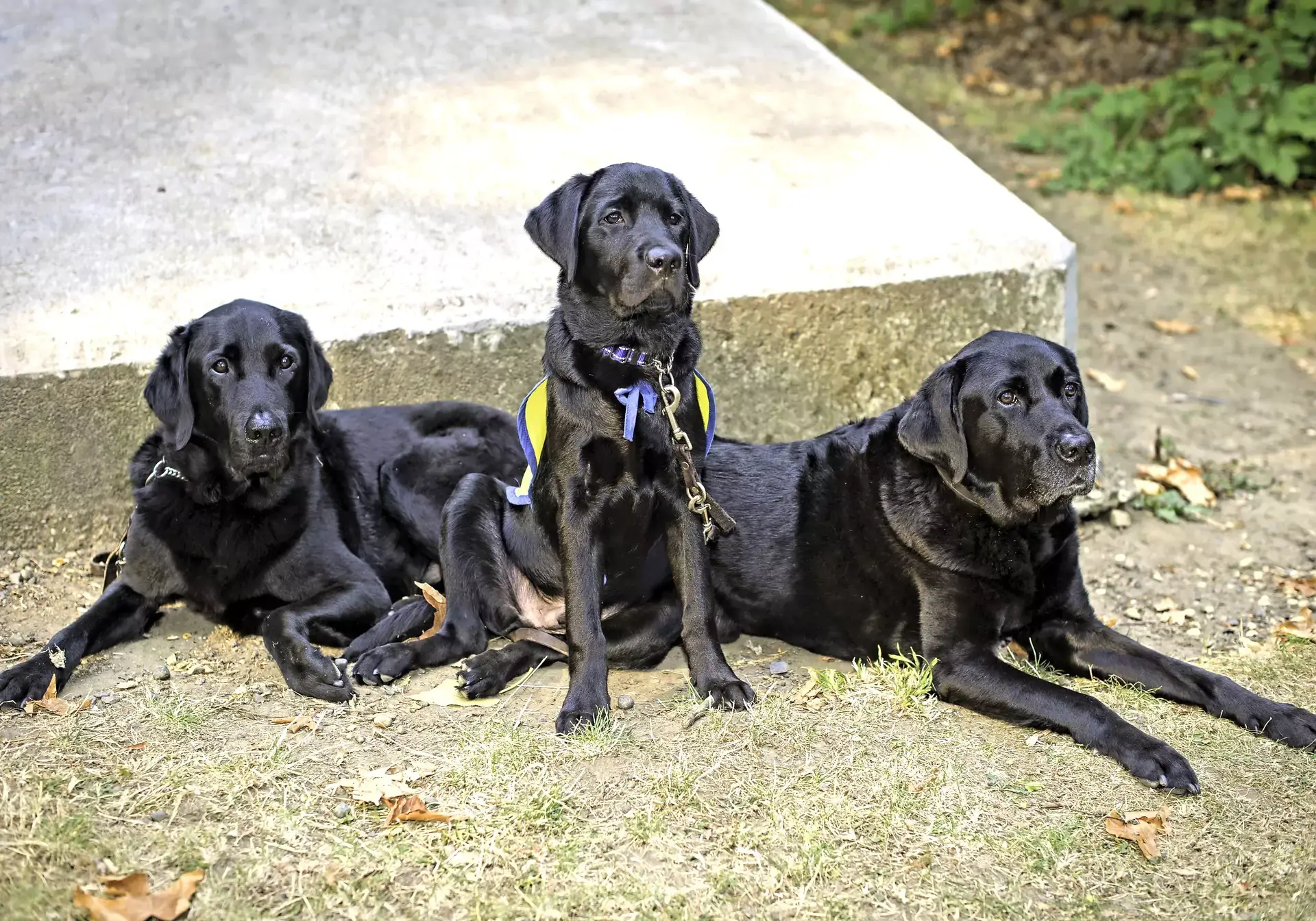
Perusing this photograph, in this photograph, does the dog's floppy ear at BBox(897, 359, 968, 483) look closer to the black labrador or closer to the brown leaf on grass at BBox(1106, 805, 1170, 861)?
the black labrador

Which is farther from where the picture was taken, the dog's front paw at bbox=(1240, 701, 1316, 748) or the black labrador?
Result: the black labrador

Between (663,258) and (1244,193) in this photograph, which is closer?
(663,258)

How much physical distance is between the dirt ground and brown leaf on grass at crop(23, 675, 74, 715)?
5 centimetres

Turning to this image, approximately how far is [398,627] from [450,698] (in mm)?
477

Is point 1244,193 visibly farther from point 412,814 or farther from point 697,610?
point 412,814

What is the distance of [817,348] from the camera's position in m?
5.86

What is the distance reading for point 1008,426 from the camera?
13.9ft

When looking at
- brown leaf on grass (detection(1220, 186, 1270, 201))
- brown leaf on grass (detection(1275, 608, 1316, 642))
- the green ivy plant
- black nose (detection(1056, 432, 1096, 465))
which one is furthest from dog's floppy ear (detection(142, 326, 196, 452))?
brown leaf on grass (detection(1220, 186, 1270, 201))

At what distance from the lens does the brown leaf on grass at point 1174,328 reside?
26.1 ft

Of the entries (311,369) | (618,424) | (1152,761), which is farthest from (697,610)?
(311,369)

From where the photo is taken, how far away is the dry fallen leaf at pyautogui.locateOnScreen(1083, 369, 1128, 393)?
23.7 feet

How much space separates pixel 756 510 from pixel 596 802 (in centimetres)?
157

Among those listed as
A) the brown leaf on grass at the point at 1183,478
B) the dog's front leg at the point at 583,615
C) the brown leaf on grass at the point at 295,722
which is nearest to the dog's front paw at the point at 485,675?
the dog's front leg at the point at 583,615

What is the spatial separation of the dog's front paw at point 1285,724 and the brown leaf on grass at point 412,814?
8.31 feet
